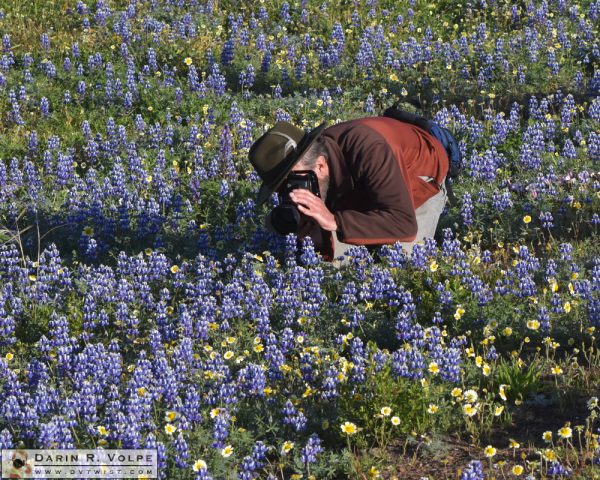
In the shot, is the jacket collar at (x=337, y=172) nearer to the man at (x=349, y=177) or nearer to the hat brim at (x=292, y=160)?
the man at (x=349, y=177)

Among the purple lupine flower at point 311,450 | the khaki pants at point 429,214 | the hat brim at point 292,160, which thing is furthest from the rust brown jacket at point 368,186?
the purple lupine flower at point 311,450

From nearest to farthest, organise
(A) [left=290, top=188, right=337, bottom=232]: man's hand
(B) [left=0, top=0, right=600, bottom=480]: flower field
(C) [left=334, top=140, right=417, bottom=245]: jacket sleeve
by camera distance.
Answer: (B) [left=0, top=0, right=600, bottom=480]: flower field < (A) [left=290, top=188, right=337, bottom=232]: man's hand < (C) [left=334, top=140, right=417, bottom=245]: jacket sleeve

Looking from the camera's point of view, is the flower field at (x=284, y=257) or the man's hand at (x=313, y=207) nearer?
the flower field at (x=284, y=257)

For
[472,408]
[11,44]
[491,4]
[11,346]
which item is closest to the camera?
[472,408]

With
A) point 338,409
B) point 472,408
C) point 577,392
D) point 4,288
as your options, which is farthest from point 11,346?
point 577,392

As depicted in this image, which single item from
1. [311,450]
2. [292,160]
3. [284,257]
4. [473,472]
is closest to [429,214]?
[284,257]

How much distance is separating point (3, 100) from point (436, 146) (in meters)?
5.01

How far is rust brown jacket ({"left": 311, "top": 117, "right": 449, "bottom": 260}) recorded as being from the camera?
6.68 metres

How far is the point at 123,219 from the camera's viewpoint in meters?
7.86

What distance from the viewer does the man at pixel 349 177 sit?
6617 mm

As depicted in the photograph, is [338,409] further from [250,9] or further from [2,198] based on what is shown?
[250,9]

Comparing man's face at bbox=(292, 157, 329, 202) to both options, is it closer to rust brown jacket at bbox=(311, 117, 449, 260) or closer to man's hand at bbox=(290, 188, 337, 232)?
rust brown jacket at bbox=(311, 117, 449, 260)

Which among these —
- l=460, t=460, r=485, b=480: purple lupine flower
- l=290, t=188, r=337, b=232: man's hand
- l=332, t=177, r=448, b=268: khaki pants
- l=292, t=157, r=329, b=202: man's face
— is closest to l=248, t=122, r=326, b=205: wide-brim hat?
l=292, t=157, r=329, b=202: man's face

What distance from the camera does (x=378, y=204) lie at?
22.1 ft
